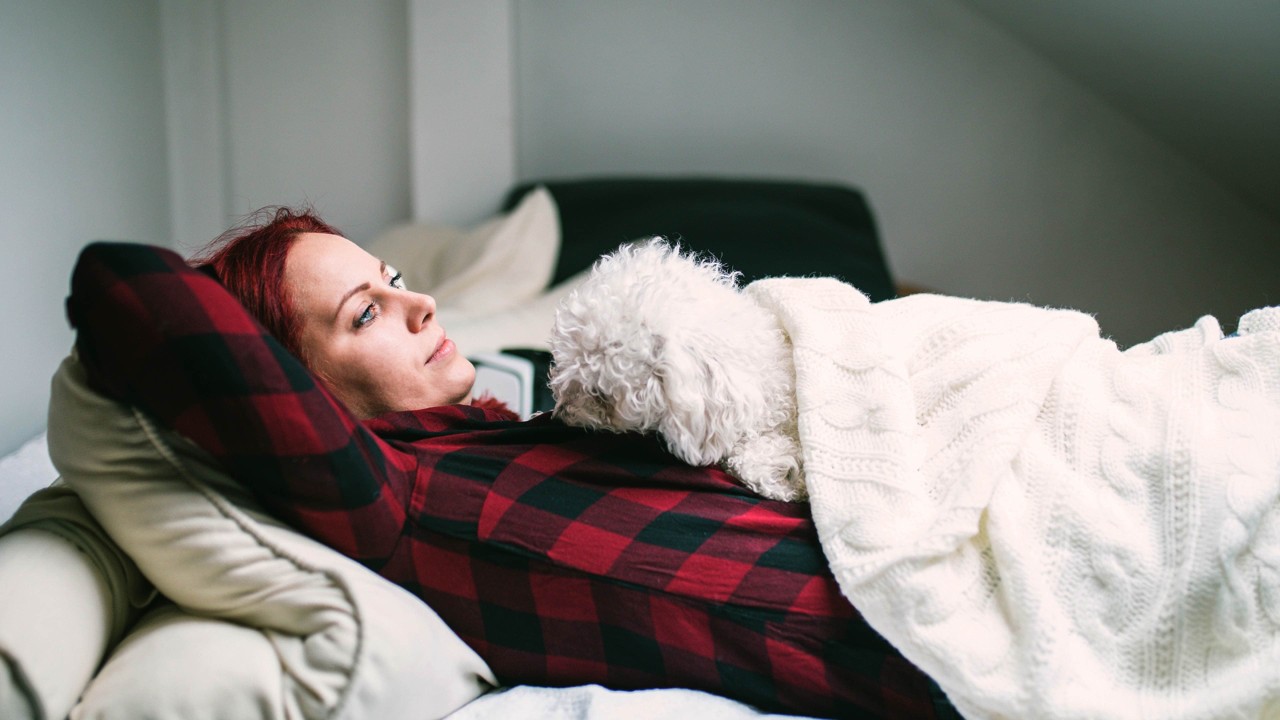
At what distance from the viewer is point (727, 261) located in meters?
2.21

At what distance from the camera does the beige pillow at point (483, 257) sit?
231cm

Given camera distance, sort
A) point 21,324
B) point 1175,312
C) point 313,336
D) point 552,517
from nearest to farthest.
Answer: point 552,517 → point 313,336 → point 21,324 → point 1175,312

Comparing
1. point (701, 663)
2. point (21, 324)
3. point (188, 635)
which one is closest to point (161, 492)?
point (188, 635)

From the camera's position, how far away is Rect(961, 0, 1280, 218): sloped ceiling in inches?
74.3

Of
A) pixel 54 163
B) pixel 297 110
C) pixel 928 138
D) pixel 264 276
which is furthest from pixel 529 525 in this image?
pixel 297 110

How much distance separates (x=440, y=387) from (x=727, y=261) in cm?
125

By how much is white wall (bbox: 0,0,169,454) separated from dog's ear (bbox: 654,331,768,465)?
4.17 ft

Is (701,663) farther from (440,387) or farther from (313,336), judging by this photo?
(313,336)

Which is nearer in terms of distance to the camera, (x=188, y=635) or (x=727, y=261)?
(x=188, y=635)

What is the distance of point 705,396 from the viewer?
0.86 m

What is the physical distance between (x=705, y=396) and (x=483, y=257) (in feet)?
5.35

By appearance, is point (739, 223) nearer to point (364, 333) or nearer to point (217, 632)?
point (364, 333)

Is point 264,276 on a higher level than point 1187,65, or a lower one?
lower

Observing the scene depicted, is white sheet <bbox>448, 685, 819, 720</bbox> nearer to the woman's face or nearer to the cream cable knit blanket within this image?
the cream cable knit blanket
